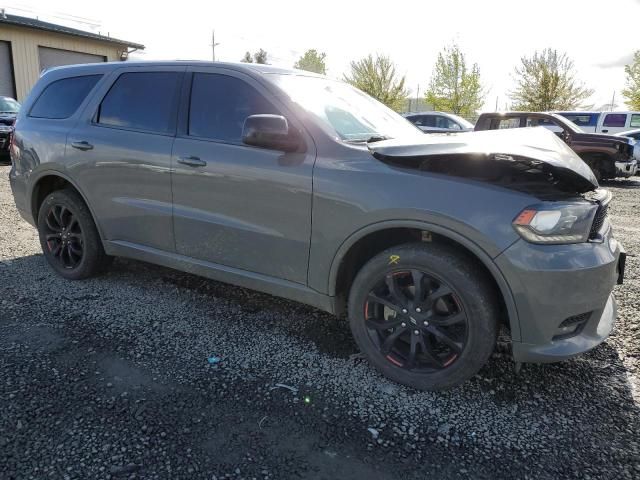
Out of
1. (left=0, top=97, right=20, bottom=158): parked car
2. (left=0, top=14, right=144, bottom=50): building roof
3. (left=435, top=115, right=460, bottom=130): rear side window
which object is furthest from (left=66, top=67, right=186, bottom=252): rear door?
(left=0, top=14, right=144, bottom=50): building roof

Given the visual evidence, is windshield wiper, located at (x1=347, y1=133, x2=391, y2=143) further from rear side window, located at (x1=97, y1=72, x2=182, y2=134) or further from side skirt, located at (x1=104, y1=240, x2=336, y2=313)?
rear side window, located at (x1=97, y1=72, x2=182, y2=134)

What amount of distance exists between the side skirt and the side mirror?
32.8 inches

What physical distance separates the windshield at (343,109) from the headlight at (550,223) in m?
1.17

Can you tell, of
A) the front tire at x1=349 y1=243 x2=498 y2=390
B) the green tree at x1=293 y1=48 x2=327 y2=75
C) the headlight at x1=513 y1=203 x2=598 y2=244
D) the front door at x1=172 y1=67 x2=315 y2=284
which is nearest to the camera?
the headlight at x1=513 y1=203 x2=598 y2=244

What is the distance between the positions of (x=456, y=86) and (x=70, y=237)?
37.1 m

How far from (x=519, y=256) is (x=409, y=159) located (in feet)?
2.42

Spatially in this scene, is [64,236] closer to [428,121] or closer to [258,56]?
Result: [428,121]

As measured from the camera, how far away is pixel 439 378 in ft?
8.59

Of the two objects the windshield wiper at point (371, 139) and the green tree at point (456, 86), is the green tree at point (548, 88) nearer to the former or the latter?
the green tree at point (456, 86)

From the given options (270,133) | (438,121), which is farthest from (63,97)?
(438,121)

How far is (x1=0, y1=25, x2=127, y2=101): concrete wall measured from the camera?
2039 cm

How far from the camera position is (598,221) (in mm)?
2537

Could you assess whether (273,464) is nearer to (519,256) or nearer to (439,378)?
(439,378)

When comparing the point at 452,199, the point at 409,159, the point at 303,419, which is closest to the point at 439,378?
the point at 303,419
